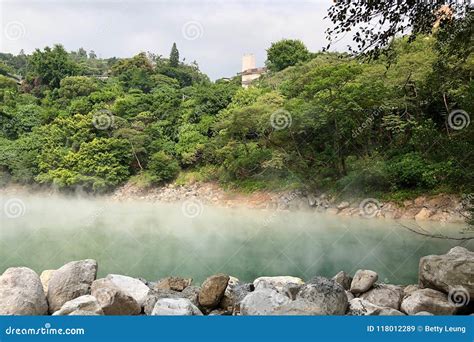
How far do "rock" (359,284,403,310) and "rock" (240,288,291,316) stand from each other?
83cm

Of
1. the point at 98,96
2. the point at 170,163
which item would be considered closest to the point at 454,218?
the point at 170,163

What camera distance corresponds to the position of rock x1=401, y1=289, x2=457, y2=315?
7.79ft

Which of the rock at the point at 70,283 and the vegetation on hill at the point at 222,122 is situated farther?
the vegetation on hill at the point at 222,122

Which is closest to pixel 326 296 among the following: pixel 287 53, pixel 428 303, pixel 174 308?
pixel 428 303

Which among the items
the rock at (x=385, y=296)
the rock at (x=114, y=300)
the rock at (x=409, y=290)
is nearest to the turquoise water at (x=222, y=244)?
the rock at (x=409, y=290)

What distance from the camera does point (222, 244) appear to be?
18.9 ft

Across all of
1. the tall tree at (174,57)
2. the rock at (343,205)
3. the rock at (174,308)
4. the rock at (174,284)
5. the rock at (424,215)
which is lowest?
the rock at (424,215)

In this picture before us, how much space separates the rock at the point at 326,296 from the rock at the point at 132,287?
0.98 meters

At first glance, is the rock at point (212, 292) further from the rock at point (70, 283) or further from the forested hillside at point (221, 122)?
the forested hillside at point (221, 122)

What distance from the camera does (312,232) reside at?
652cm

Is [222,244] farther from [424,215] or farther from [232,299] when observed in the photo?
[424,215]

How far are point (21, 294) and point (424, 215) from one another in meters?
6.06

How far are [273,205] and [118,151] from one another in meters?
3.90

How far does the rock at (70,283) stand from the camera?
8.19 ft
